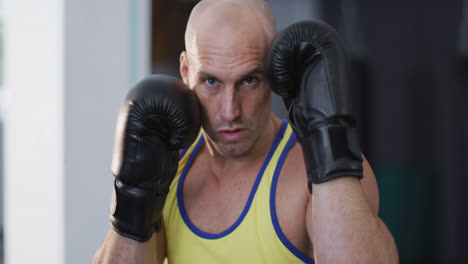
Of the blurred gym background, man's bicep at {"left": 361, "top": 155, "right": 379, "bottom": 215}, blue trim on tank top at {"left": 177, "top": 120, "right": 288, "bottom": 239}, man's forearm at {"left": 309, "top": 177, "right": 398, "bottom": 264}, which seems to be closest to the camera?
man's forearm at {"left": 309, "top": 177, "right": 398, "bottom": 264}

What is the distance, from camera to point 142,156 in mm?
1076

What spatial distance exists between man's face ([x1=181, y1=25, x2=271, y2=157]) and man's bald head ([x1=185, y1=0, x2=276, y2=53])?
20 mm

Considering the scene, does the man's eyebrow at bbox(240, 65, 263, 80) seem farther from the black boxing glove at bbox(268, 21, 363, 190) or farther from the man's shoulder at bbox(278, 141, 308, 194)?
the man's shoulder at bbox(278, 141, 308, 194)

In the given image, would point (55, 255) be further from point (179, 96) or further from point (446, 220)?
point (446, 220)

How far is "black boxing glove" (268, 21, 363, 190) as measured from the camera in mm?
952

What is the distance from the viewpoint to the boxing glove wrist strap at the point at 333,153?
941mm

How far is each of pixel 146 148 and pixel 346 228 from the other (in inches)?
20.7

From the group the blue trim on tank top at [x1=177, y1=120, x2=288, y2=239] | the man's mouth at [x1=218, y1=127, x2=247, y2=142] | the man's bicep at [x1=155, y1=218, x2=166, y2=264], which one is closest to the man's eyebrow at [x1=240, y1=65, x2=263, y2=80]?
the man's mouth at [x1=218, y1=127, x2=247, y2=142]

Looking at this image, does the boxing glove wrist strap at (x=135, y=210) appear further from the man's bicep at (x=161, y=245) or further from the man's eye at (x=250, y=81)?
the man's eye at (x=250, y=81)

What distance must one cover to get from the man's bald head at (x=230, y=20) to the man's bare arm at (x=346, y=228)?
1.50 feet

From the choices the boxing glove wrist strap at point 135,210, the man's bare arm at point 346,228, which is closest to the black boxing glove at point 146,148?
the boxing glove wrist strap at point 135,210

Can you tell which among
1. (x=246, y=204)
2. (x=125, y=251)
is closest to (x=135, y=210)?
(x=125, y=251)

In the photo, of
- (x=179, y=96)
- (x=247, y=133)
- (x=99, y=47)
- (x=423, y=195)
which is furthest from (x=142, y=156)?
(x=423, y=195)

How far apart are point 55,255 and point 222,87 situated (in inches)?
54.6
